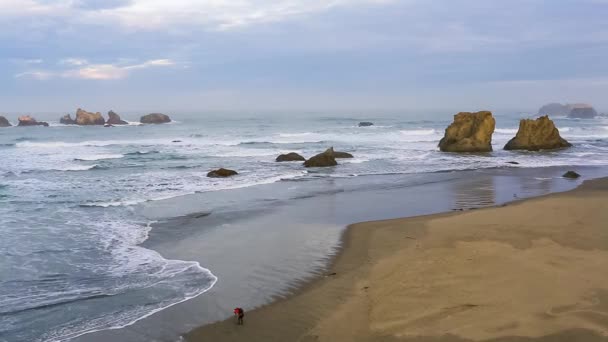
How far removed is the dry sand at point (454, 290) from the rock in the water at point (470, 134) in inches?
1078

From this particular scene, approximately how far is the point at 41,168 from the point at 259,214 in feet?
70.5

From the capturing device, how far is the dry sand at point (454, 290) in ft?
29.1

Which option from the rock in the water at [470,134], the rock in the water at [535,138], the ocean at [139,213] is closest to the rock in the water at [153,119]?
the ocean at [139,213]

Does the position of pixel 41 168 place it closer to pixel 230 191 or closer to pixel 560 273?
pixel 230 191

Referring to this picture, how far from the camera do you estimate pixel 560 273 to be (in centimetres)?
1134

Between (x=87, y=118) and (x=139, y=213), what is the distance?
285 feet

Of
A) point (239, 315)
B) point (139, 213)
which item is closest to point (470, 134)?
point (139, 213)

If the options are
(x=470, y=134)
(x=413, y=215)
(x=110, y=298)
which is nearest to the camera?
(x=110, y=298)

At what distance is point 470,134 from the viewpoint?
4384cm

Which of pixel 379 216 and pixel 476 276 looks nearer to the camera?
pixel 476 276

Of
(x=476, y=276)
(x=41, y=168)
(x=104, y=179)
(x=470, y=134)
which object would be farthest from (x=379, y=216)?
(x=470, y=134)

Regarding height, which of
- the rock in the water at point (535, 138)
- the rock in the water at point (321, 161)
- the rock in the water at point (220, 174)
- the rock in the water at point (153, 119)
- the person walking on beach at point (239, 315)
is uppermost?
the rock in the water at point (153, 119)

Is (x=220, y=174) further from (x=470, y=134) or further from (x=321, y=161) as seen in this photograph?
(x=470, y=134)

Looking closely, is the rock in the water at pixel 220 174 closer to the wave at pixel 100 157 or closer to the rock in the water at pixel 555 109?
the wave at pixel 100 157
